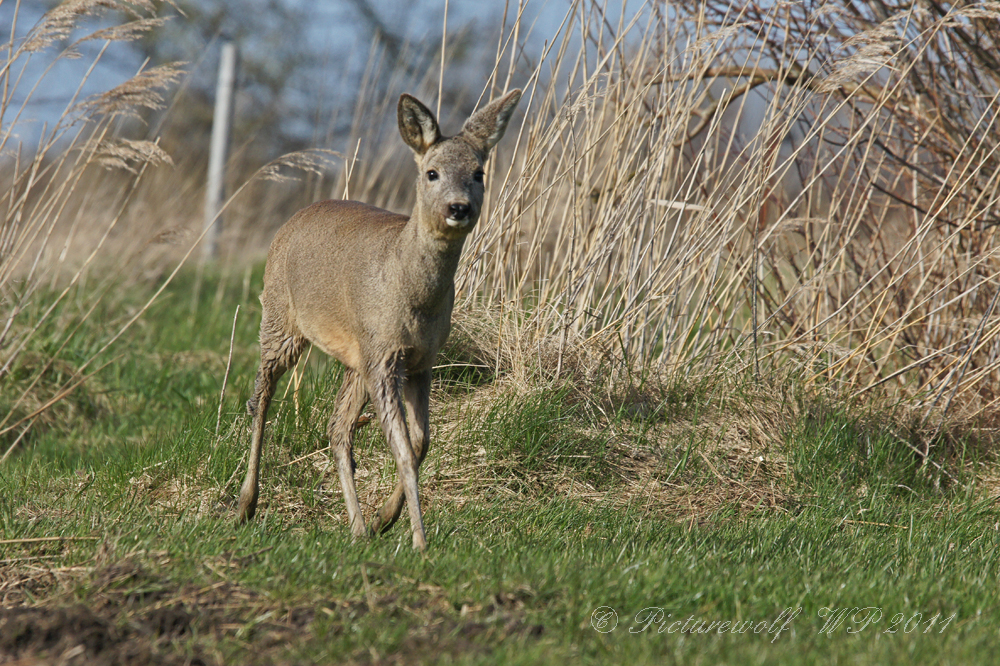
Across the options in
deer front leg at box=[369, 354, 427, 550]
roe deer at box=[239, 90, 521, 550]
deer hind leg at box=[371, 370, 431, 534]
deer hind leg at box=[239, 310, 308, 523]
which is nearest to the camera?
roe deer at box=[239, 90, 521, 550]

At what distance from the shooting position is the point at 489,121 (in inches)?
163

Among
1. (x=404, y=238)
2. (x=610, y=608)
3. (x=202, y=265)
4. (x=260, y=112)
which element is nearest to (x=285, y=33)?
(x=260, y=112)

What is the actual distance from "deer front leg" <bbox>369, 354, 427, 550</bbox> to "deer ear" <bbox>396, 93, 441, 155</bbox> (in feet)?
2.94

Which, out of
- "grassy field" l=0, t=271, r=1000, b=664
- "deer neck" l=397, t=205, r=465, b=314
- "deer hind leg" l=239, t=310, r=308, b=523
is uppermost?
"deer neck" l=397, t=205, r=465, b=314

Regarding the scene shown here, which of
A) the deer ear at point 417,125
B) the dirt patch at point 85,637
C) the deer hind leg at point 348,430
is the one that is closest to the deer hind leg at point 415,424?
the deer hind leg at point 348,430

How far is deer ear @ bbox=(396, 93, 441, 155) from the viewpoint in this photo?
399 centimetres

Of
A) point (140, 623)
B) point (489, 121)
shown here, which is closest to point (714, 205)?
point (489, 121)

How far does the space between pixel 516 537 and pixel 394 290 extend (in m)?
1.16

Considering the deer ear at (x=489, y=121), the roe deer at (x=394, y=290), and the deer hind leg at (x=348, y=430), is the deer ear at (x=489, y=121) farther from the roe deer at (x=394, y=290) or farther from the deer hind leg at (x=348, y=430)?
the deer hind leg at (x=348, y=430)

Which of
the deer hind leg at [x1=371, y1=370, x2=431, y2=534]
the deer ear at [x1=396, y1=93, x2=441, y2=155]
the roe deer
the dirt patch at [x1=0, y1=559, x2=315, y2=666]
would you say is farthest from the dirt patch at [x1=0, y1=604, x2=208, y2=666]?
the deer ear at [x1=396, y1=93, x2=441, y2=155]

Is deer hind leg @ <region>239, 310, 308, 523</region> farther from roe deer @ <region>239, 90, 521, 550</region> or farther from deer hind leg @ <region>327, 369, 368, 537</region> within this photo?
deer hind leg @ <region>327, 369, 368, 537</region>

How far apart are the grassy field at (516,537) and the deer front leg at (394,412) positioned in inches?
13.3

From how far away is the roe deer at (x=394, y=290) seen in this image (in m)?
3.94

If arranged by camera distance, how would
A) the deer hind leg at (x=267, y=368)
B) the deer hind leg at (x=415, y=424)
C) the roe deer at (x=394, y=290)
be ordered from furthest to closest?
the deer hind leg at (x=267, y=368), the deer hind leg at (x=415, y=424), the roe deer at (x=394, y=290)
